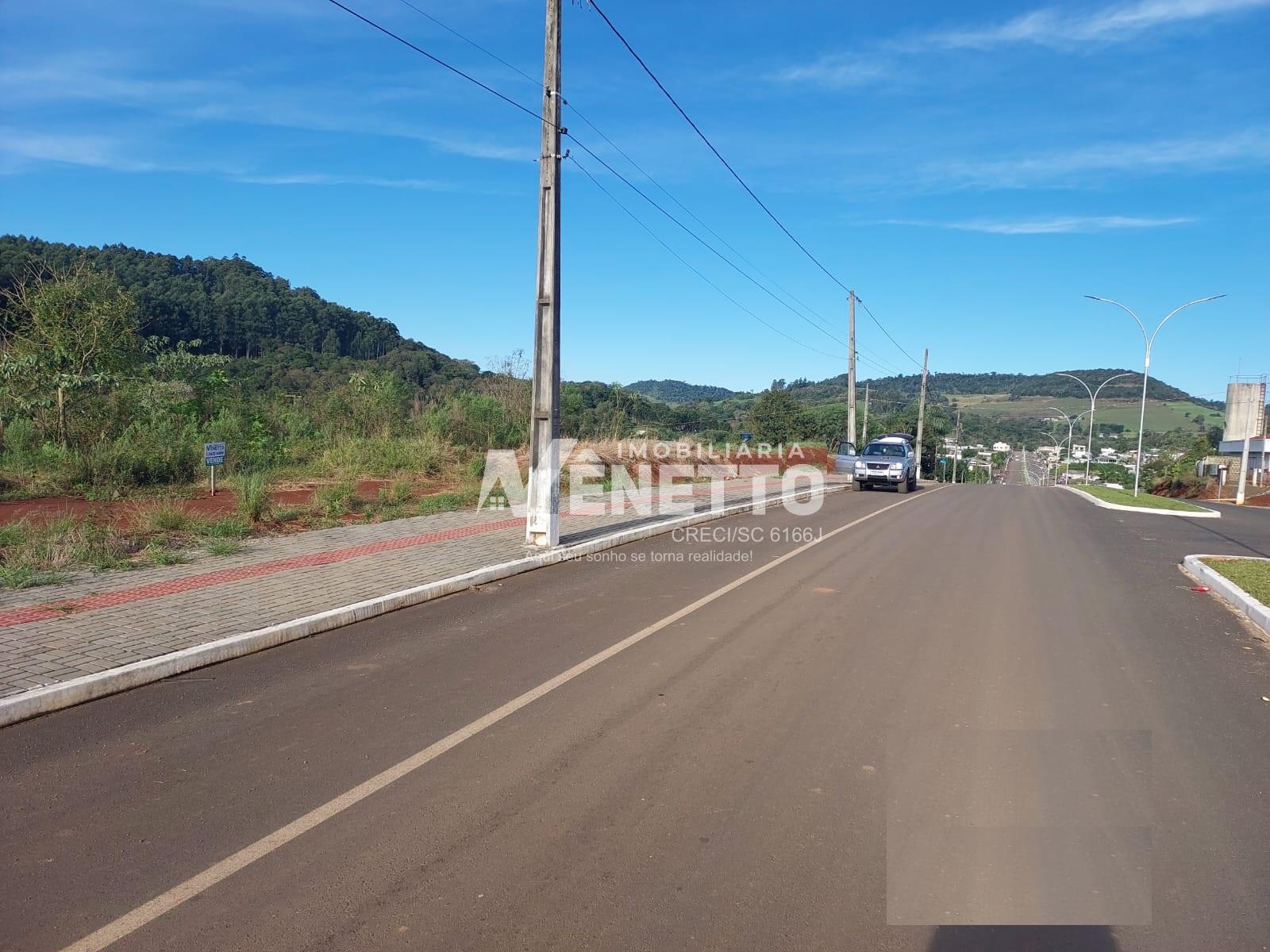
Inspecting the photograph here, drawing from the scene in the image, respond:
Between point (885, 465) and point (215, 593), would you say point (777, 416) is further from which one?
point (215, 593)

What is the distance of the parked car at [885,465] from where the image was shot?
29094mm

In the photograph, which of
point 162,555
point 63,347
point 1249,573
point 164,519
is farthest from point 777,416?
point 162,555

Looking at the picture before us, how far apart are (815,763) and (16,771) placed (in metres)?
4.33

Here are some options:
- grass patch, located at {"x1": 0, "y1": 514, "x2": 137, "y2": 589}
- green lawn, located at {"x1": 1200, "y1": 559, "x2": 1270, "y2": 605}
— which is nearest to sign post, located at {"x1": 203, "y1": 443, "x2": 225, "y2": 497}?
grass patch, located at {"x1": 0, "y1": 514, "x2": 137, "y2": 589}

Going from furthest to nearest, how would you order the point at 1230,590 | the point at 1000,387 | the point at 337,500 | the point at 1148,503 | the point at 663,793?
1. the point at 1000,387
2. the point at 1148,503
3. the point at 337,500
4. the point at 1230,590
5. the point at 663,793

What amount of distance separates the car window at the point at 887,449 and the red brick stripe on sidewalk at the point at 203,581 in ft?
65.4

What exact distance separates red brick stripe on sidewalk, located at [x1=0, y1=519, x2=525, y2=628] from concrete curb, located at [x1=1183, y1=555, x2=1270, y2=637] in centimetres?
1006

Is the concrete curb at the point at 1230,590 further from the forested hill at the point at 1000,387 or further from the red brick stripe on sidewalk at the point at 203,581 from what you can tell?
the forested hill at the point at 1000,387

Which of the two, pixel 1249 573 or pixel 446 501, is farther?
pixel 446 501

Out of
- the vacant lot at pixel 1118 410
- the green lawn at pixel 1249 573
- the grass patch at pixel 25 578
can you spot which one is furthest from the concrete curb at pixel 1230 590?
the vacant lot at pixel 1118 410

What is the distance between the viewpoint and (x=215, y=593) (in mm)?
8453

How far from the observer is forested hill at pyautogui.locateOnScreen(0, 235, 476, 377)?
4270 centimetres

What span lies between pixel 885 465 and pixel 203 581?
79.0ft

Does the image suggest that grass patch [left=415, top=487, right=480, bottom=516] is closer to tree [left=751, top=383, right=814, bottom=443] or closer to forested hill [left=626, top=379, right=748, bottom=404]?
tree [left=751, top=383, right=814, bottom=443]
